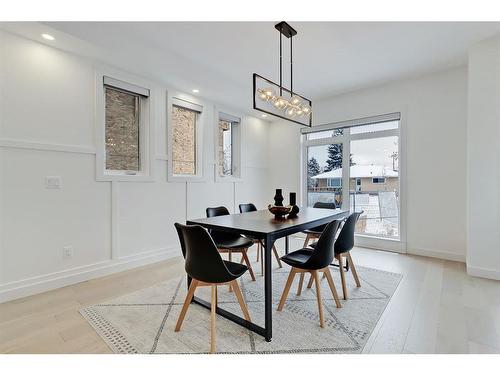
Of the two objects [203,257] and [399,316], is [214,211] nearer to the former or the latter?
[203,257]

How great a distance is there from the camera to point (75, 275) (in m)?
2.90

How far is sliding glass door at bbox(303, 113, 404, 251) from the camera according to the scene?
4254 mm

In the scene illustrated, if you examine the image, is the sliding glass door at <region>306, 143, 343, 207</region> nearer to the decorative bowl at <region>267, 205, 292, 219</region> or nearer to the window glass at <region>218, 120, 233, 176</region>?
the window glass at <region>218, 120, 233, 176</region>

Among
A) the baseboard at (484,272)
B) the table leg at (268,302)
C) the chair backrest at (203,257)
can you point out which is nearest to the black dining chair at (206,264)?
the chair backrest at (203,257)

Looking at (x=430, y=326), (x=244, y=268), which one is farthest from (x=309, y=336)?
(x=430, y=326)

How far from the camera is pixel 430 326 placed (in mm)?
1951

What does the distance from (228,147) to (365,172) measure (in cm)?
256

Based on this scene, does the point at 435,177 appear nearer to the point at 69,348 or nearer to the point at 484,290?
the point at 484,290

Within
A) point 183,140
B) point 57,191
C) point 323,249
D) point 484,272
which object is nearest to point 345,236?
point 323,249

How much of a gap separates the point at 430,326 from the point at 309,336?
938 millimetres

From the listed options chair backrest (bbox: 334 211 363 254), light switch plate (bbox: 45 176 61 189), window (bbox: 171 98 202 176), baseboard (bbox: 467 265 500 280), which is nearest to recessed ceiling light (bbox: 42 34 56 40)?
light switch plate (bbox: 45 176 61 189)

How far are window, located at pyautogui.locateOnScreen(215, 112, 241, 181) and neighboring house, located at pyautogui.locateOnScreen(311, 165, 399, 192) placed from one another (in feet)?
5.86

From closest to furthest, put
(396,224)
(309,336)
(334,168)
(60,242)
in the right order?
1. (309,336)
2. (60,242)
3. (396,224)
4. (334,168)

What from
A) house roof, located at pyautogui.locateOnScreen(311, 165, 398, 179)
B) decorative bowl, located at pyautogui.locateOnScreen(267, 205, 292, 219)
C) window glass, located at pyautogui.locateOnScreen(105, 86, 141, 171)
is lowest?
decorative bowl, located at pyautogui.locateOnScreen(267, 205, 292, 219)
